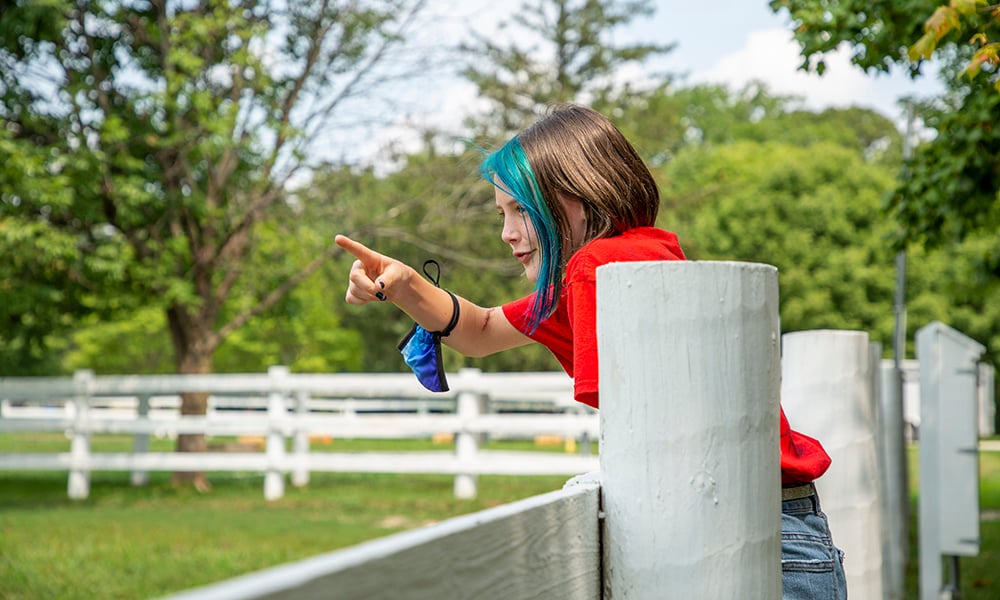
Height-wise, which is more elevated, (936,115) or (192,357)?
(936,115)

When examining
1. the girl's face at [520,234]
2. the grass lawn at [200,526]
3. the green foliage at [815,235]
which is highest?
the green foliage at [815,235]

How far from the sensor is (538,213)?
2064 mm

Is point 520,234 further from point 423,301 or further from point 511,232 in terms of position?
point 423,301

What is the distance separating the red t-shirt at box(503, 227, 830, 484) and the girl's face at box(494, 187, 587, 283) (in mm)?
80

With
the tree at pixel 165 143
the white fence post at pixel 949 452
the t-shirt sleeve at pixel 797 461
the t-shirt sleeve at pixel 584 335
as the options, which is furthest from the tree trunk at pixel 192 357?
the t-shirt sleeve at pixel 584 335

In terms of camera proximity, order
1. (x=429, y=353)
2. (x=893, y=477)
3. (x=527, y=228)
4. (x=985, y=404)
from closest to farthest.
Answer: (x=527, y=228) < (x=429, y=353) < (x=893, y=477) < (x=985, y=404)

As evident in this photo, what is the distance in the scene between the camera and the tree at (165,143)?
12.7m

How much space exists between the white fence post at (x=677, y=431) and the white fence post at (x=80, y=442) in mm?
11642

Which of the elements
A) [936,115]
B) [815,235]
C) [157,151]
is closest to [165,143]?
[157,151]

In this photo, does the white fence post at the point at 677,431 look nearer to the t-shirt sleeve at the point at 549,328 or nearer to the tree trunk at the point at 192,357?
the t-shirt sleeve at the point at 549,328

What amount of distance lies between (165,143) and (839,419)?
11490 mm

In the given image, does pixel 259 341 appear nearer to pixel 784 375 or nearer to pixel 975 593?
pixel 975 593

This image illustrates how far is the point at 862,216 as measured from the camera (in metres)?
34.4

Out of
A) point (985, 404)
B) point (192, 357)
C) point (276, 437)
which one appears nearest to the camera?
point (985, 404)
